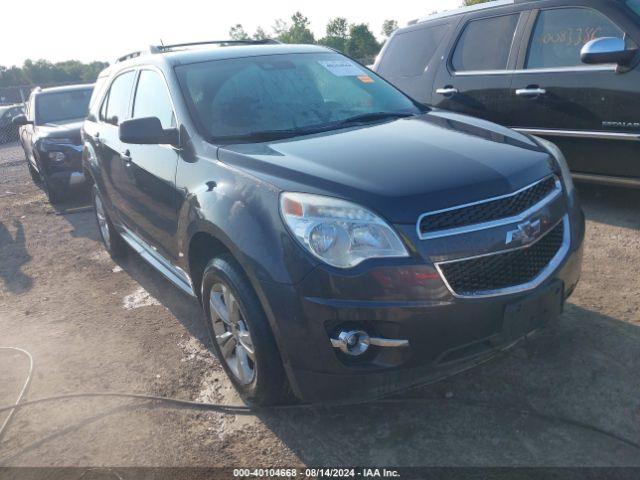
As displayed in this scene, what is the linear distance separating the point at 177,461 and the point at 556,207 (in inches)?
82.7

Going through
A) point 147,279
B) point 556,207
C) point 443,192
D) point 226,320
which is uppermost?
point 443,192

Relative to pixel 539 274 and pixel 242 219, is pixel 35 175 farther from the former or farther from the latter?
pixel 539 274

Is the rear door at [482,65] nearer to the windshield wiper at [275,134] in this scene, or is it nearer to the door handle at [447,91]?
the door handle at [447,91]

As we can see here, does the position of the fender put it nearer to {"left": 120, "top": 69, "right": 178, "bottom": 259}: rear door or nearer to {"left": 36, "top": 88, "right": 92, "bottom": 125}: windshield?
{"left": 120, "top": 69, "right": 178, "bottom": 259}: rear door

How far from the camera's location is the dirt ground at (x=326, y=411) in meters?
2.53

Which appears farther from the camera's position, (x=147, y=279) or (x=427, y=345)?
(x=147, y=279)

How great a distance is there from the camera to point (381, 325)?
231 centimetres

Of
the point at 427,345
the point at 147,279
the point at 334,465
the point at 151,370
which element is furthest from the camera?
the point at 147,279

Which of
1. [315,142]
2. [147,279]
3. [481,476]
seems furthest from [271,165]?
[147,279]

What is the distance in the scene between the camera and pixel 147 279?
5.08 metres

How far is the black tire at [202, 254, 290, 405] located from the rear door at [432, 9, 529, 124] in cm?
354

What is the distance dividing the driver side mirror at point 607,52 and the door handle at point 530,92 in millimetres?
609

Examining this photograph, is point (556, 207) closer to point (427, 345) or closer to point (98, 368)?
point (427, 345)

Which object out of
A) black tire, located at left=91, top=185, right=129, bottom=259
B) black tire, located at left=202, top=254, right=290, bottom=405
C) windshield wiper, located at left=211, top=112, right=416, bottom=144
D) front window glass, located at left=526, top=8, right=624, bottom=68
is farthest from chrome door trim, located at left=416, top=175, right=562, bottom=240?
black tire, located at left=91, top=185, right=129, bottom=259
